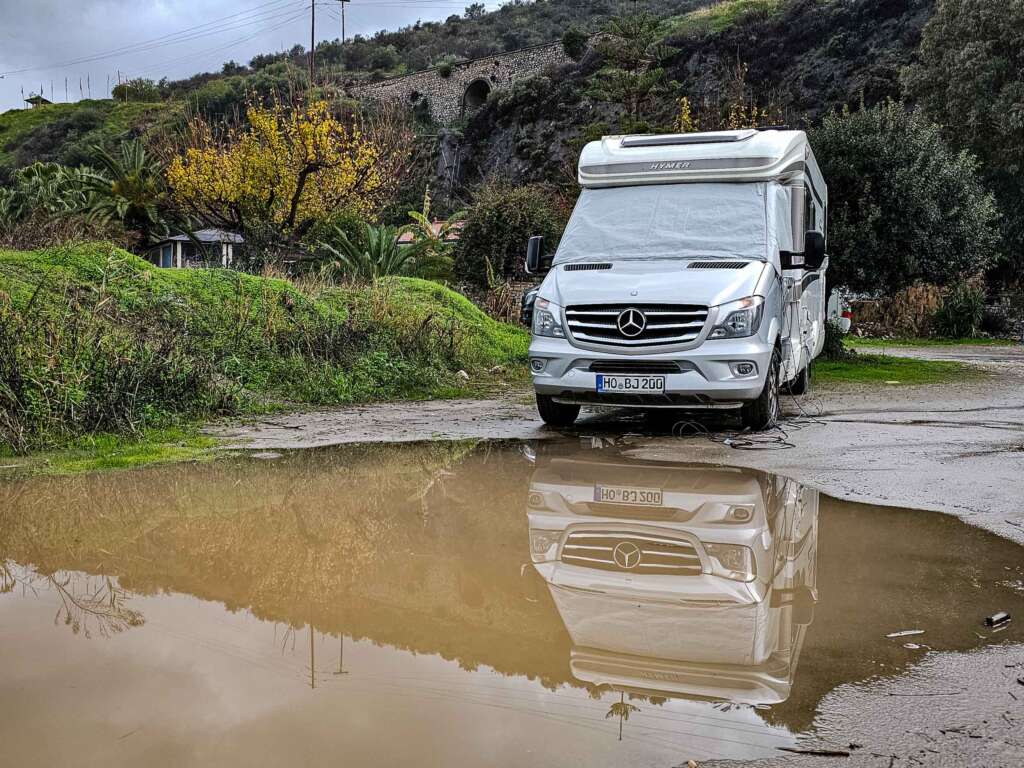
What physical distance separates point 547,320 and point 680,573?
489 centimetres

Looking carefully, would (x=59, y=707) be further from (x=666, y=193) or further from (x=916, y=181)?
(x=916, y=181)

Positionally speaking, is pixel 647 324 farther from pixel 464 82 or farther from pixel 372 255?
pixel 464 82

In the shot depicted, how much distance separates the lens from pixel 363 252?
21312 mm

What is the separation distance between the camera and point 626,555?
5.04m

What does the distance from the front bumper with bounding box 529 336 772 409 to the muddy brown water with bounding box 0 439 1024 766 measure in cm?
196

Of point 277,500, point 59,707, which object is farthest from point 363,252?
point 59,707

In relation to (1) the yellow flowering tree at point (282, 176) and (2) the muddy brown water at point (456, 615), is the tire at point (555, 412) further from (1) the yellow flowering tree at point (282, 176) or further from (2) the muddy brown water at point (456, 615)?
(1) the yellow flowering tree at point (282, 176)

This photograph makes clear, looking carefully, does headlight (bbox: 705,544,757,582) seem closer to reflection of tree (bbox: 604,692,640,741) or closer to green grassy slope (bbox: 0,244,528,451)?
reflection of tree (bbox: 604,692,640,741)

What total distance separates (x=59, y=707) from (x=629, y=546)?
2.84 meters

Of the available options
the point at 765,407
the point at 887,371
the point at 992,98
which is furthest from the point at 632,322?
the point at 992,98

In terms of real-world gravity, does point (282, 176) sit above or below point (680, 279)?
above

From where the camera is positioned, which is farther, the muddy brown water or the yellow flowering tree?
the yellow flowering tree

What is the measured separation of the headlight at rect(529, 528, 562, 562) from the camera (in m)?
5.06

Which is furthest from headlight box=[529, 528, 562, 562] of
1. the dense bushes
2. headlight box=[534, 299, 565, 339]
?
the dense bushes
